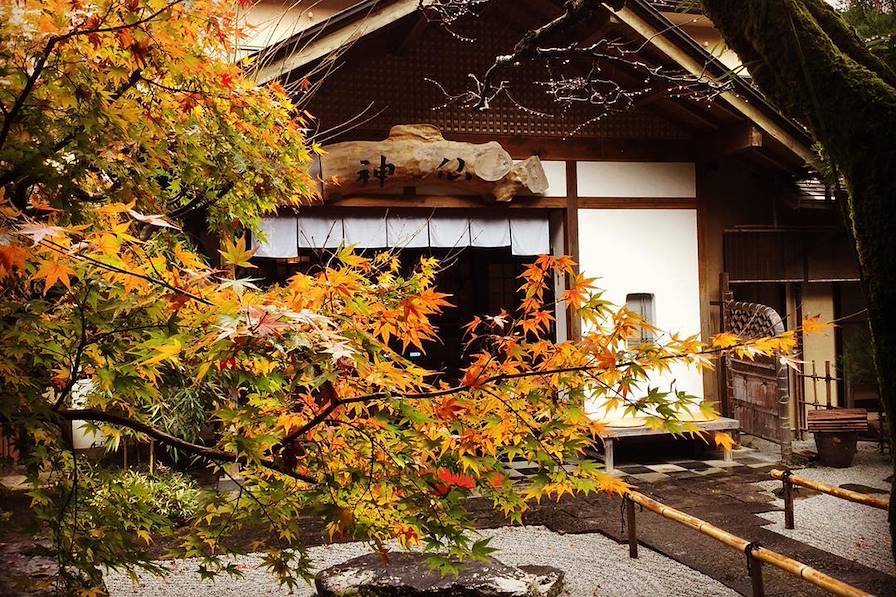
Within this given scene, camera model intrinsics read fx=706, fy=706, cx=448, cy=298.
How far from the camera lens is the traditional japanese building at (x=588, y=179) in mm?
9273

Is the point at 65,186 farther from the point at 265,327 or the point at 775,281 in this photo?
the point at 775,281

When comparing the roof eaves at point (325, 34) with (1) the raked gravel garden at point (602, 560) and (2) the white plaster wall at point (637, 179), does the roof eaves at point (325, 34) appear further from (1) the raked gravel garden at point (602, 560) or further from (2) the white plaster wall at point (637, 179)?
(1) the raked gravel garden at point (602, 560)

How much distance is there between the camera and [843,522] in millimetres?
6996

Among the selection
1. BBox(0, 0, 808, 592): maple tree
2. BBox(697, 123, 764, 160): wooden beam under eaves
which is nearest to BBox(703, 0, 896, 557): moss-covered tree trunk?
BBox(0, 0, 808, 592): maple tree

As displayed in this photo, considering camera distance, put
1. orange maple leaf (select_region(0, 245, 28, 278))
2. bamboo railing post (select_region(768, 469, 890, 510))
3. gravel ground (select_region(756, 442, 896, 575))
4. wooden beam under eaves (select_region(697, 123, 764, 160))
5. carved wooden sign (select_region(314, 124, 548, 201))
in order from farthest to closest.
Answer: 1. wooden beam under eaves (select_region(697, 123, 764, 160))
2. carved wooden sign (select_region(314, 124, 548, 201))
3. gravel ground (select_region(756, 442, 896, 575))
4. bamboo railing post (select_region(768, 469, 890, 510))
5. orange maple leaf (select_region(0, 245, 28, 278))

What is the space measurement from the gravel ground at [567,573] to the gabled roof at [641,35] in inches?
176

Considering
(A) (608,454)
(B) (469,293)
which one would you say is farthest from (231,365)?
(B) (469,293)

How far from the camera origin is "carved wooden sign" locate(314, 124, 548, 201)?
9.02 m

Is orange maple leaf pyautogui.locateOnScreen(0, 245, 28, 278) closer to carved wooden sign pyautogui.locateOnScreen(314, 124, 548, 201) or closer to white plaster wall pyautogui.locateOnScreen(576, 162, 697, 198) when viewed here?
carved wooden sign pyautogui.locateOnScreen(314, 124, 548, 201)

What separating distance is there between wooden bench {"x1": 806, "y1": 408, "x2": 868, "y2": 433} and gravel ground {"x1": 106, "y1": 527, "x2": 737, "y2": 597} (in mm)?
4238

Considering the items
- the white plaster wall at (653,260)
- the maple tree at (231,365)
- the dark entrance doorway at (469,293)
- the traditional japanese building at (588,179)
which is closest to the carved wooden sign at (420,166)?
the traditional japanese building at (588,179)

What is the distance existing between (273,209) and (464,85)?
559cm

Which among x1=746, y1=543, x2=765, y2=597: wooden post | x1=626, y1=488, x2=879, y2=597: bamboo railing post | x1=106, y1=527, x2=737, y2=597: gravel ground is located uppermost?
x1=626, y1=488, x2=879, y2=597: bamboo railing post

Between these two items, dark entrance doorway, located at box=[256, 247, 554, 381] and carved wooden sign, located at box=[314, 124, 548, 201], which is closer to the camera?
carved wooden sign, located at box=[314, 124, 548, 201]
